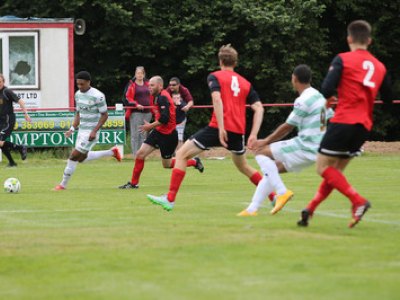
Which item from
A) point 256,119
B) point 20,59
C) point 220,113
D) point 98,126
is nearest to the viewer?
point 220,113

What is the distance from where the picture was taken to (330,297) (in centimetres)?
705

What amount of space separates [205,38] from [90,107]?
17.6m

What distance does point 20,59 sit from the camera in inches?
1145

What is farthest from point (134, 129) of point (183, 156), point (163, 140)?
point (183, 156)

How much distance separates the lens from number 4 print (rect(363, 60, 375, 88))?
10.5 metres

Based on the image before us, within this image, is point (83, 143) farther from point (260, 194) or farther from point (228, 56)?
point (260, 194)

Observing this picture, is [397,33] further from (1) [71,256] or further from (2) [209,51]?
(1) [71,256]

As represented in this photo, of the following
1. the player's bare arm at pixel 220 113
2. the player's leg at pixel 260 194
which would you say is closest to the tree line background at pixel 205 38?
the player's bare arm at pixel 220 113

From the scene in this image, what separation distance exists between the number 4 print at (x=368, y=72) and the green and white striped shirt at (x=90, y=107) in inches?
309

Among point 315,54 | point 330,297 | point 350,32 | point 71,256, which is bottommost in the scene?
point 315,54

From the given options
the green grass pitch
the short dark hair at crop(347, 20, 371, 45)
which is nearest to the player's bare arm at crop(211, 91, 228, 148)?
the green grass pitch

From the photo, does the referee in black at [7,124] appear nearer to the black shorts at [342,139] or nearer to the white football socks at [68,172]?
the white football socks at [68,172]

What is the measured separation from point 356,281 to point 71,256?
8.28 ft

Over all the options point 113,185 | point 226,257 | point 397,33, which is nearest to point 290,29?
point 397,33
